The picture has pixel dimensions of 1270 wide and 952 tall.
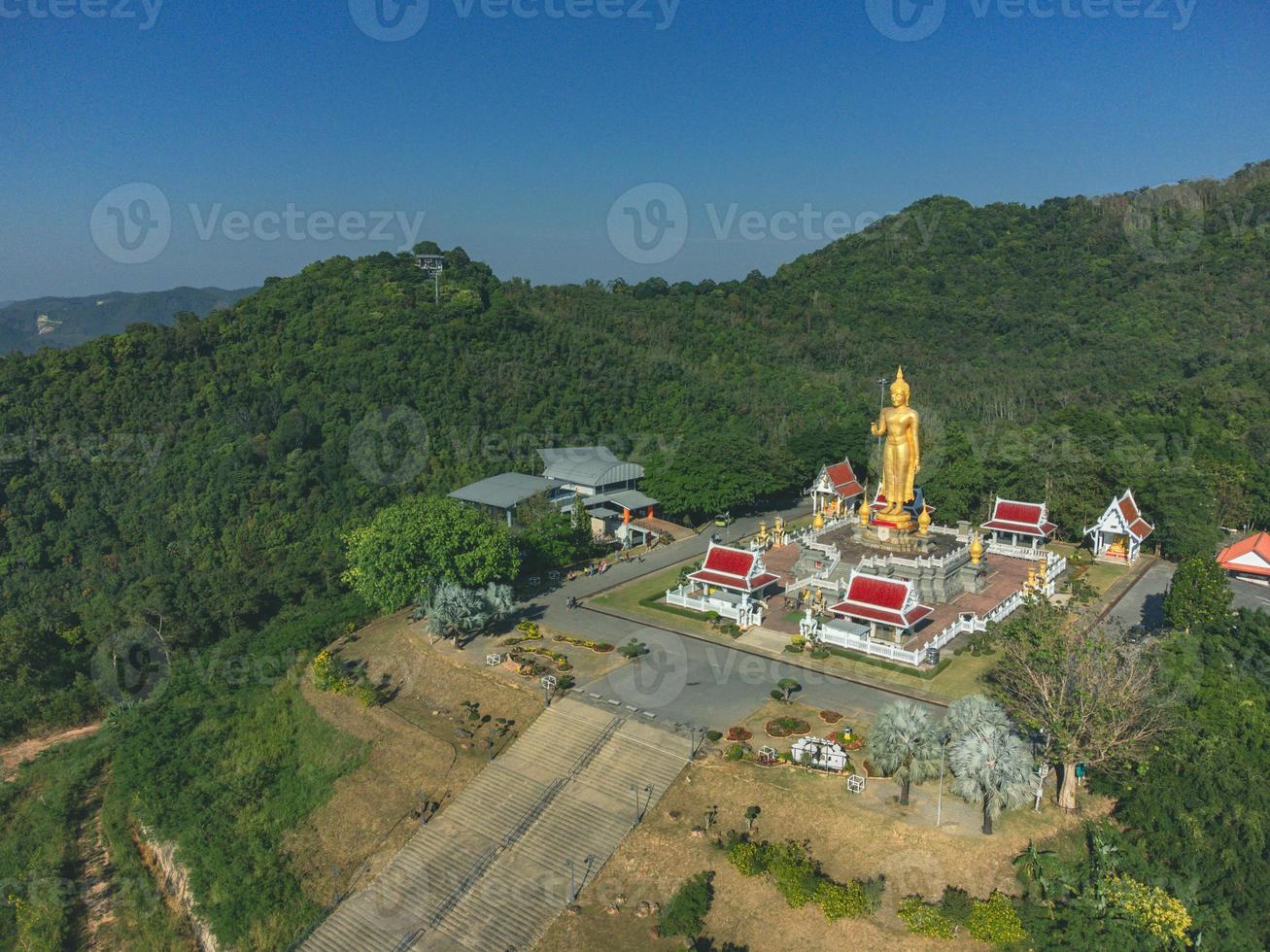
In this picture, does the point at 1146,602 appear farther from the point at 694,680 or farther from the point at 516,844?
the point at 516,844

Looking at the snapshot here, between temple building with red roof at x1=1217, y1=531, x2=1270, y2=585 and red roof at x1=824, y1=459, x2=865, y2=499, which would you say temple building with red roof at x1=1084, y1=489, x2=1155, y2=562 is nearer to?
temple building with red roof at x1=1217, y1=531, x2=1270, y2=585

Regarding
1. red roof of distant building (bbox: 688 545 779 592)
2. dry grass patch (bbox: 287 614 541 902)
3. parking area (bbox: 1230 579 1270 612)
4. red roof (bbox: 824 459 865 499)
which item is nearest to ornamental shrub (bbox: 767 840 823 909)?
dry grass patch (bbox: 287 614 541 902)

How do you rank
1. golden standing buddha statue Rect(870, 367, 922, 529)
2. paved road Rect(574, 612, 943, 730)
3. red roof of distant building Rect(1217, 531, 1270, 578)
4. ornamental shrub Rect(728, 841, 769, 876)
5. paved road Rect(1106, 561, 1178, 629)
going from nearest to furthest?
ornamental shrub Rect(728, 841, 769, 876)
paved road Rect(574, 612, 943, 730)
paved road Rect(1106, 561, 1178, 629)
golden standing buddha statue Rect(870, 367, 922, 529)
red roof of distant building Rect(1217, 531, 1270, 578)

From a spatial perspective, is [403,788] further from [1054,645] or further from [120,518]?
[120,518]

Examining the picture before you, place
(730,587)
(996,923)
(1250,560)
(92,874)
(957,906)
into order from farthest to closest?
(1250,560), (730,587), (92,874), (957,906), (996,923)

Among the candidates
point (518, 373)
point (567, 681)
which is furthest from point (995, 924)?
point (518, 373)

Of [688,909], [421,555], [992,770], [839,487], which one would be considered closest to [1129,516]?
[839,487]
